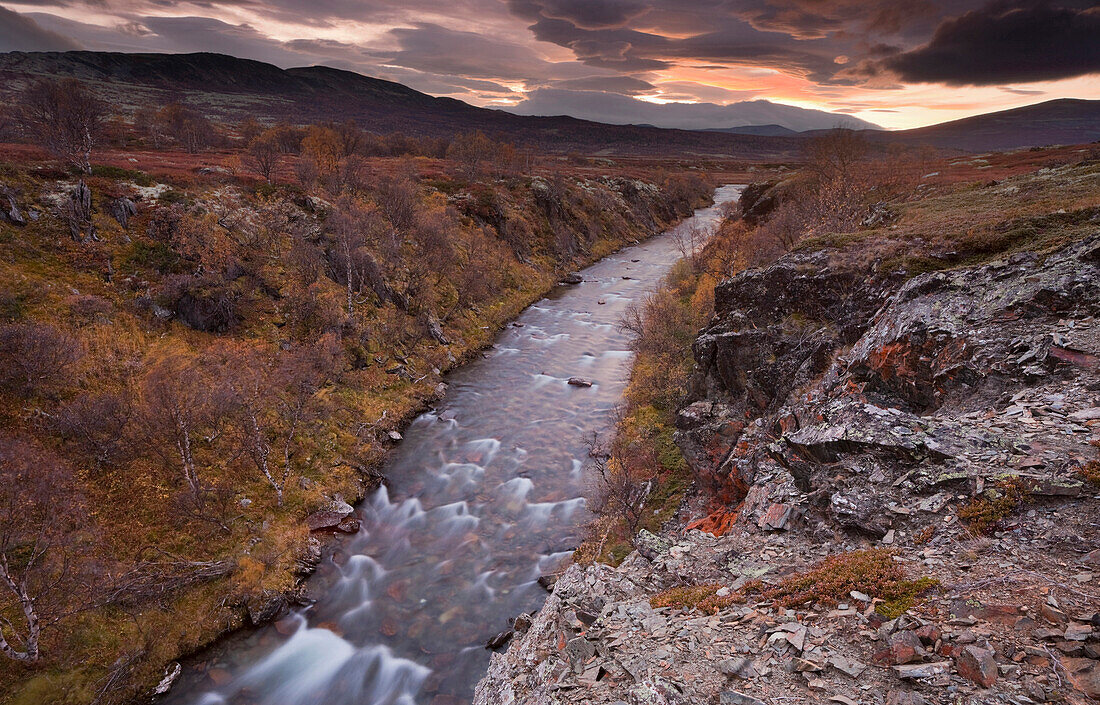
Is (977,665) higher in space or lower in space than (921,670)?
higher

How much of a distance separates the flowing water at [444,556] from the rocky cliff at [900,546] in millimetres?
7980

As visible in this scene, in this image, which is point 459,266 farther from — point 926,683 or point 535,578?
point 926,683

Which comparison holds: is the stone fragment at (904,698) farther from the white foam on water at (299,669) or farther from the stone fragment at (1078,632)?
the white foam on water at (299,669)

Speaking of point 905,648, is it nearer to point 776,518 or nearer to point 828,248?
point 776,518

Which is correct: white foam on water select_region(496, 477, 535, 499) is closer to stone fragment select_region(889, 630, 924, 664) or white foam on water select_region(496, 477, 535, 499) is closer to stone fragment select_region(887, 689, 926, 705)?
stone fragment select_region(889, 630, 924, 664)

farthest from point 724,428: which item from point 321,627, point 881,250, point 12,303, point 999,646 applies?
point 12,303

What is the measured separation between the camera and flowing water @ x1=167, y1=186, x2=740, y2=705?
21.0 meters

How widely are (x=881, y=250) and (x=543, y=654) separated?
22725 mm

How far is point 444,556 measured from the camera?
2756cm

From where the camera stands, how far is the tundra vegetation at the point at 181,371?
66.4 feet

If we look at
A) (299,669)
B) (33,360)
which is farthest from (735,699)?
(33,360)

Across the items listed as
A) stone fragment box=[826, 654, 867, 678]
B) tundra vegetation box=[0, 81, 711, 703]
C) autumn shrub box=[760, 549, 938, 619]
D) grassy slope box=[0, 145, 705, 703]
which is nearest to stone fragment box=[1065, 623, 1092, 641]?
autumn shrub box=[760, 549, 938, 619]

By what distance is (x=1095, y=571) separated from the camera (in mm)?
8203

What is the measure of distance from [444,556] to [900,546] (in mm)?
22726
